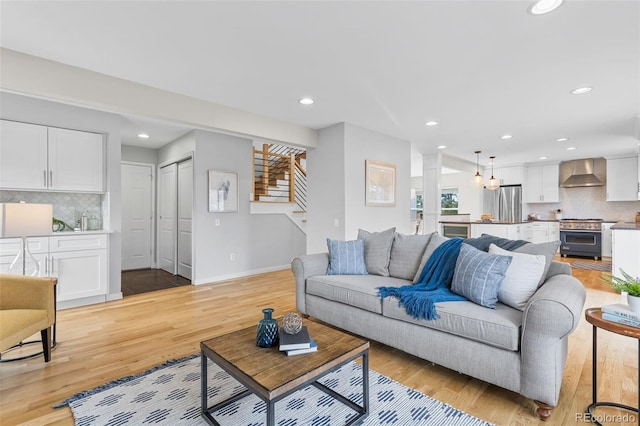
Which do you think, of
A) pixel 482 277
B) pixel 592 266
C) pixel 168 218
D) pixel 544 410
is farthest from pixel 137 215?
pixel 592 266

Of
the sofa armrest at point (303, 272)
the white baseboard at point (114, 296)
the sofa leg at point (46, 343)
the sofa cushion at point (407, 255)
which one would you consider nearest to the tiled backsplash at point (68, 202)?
the white baseboard at point (114, 296)

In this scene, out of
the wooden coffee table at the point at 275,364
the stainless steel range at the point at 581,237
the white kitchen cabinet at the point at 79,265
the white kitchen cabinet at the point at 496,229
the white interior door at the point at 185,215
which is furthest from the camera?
the stainless steel range at the point at 581,237

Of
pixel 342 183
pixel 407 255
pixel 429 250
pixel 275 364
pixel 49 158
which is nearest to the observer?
pixel 275 364

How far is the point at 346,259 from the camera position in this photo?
3.27 metres

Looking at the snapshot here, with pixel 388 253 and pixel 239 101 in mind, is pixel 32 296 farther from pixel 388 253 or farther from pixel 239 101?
pixel 388 253

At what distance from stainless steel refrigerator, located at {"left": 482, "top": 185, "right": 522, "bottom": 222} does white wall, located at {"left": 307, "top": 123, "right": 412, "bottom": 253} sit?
16.4 feet

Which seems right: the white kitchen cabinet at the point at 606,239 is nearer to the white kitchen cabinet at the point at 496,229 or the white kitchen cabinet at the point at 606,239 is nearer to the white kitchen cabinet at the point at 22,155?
the white kitchen cabinet at the point at 496,229

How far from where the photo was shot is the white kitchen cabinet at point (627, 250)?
4324 mm

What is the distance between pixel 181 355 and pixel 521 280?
103 inches

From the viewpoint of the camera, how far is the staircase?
6262mm

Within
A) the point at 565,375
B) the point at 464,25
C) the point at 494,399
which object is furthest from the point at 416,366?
the point at 464,25

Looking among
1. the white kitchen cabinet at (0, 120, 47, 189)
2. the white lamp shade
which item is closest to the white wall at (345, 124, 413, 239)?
the white lamp shade

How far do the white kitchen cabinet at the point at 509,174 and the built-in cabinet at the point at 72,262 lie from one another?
9.21 metres

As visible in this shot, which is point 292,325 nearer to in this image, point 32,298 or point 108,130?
point 32,298
